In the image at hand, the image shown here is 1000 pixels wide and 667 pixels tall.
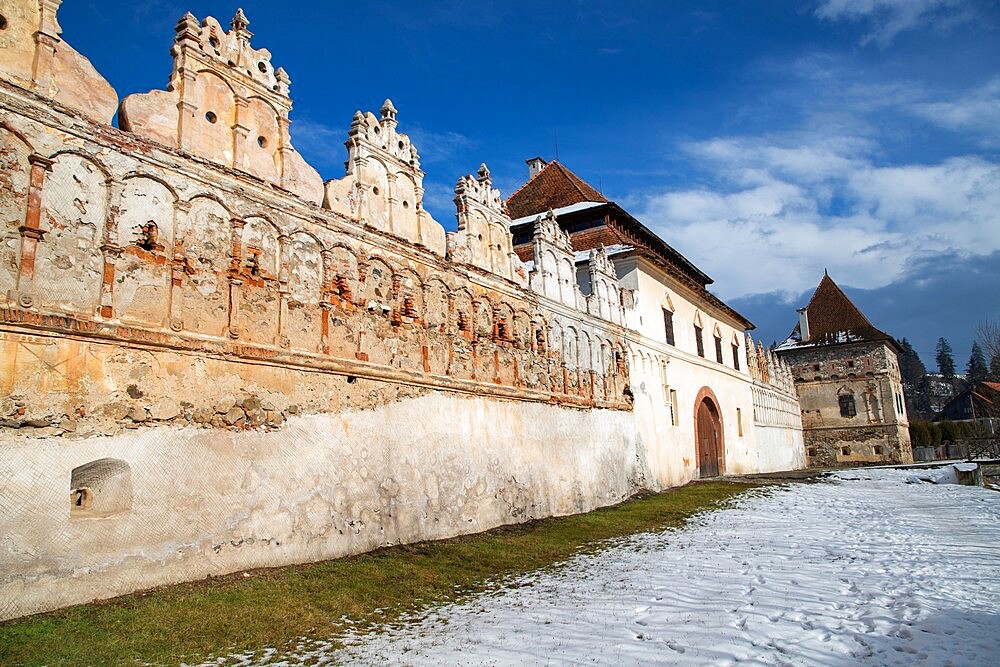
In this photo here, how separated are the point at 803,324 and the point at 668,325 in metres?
Result: 23.9

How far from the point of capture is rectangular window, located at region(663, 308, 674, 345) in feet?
70.8

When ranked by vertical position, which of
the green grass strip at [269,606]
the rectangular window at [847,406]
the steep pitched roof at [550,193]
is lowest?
the green grass strip at [269,606]

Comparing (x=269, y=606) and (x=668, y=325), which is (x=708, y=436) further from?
(x=269, y=606)

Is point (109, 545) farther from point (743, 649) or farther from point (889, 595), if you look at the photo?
point (889, 595)

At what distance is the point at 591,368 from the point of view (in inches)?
646

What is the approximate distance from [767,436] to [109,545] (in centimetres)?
2941

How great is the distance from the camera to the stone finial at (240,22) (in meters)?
8.87

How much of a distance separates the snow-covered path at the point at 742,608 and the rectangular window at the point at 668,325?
10529mm

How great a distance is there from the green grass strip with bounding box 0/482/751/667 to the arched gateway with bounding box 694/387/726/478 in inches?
510

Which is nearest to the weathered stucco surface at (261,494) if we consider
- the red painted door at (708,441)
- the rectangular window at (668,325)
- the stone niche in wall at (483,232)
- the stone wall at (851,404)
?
the stone niche in wall at (483,232)

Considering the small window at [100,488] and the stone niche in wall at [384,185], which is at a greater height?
the stone niche in wall at [384,185]

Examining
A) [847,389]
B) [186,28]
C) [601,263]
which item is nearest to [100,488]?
[186,28]

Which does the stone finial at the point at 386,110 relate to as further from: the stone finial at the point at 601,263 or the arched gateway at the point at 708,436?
the arched gateway at the point at 708,436

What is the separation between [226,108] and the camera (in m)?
8.55
